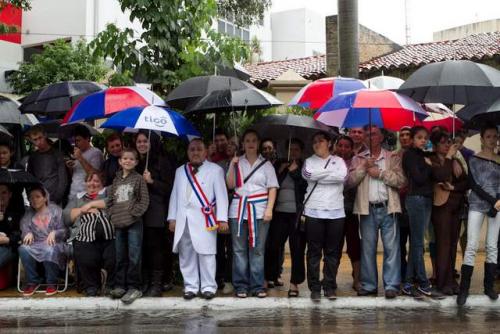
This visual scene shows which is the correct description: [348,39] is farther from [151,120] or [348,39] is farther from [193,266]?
[193,266]

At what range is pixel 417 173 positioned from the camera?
7.74 m

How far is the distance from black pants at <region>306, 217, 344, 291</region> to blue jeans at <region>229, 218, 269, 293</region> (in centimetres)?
59

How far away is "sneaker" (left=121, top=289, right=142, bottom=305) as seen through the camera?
765 centimetres

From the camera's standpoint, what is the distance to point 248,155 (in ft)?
26.3

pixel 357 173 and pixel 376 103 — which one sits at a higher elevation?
pixel 376 103

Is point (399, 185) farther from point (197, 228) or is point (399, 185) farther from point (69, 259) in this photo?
point (69, 259)

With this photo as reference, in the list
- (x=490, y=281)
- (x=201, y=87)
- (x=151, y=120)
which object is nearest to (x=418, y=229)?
(x=490, y=281)

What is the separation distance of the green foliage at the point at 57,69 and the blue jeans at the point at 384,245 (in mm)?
12398

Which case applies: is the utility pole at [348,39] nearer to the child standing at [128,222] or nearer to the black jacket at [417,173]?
the black jacket at [417,173]

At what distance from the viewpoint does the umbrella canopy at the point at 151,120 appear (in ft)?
24.0

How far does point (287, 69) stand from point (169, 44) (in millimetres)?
11826

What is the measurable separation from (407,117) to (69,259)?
503 cm

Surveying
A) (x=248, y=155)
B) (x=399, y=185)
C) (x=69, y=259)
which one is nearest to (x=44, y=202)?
(x=69, y=259)

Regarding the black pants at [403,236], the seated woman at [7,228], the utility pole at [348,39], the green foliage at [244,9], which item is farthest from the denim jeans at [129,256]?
the green foliage at [244,9]
